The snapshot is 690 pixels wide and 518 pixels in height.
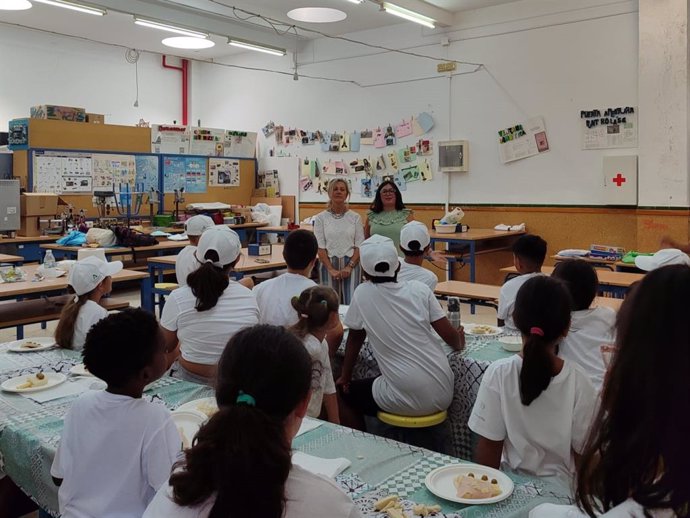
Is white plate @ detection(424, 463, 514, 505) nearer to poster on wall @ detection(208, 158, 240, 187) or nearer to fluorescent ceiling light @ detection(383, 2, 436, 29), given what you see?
fluorescent ceiling light @ detection(383, 2, 436, 29)

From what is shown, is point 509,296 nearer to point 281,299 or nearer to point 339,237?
point 281,299

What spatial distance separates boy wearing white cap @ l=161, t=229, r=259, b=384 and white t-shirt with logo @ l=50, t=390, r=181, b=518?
108 cm

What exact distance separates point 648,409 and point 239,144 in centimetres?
921

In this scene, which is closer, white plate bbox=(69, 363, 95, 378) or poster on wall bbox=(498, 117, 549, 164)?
white plate bbox=(69, 363, 95, 378)

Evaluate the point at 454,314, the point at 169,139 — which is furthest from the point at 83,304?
the point at 169,139

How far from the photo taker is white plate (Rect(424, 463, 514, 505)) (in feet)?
4.95

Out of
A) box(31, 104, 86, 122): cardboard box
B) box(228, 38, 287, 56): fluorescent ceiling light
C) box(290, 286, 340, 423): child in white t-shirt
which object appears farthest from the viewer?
box(228, 38, 287, 56): fluorescent ceiling light

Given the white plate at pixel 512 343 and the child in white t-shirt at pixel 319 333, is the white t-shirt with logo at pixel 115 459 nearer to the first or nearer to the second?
the child in white t-shirt at pixel 319 333

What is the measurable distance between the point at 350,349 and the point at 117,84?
27.7 ft

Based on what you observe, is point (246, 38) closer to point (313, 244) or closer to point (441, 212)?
point (441, 212)

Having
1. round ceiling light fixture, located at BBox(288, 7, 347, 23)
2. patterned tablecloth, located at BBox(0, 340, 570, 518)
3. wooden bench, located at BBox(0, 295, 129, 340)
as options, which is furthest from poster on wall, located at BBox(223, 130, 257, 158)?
patterned tablecloth, located at BBox(0, 340, 570, 518)

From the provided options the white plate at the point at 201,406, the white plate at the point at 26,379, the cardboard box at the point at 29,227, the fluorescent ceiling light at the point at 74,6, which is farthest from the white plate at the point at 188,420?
the cardboard box at the point at 29,227

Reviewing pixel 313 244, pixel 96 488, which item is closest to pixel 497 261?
pixel 313 244

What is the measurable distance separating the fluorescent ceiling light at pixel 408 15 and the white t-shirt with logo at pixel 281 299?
14.4 feet
